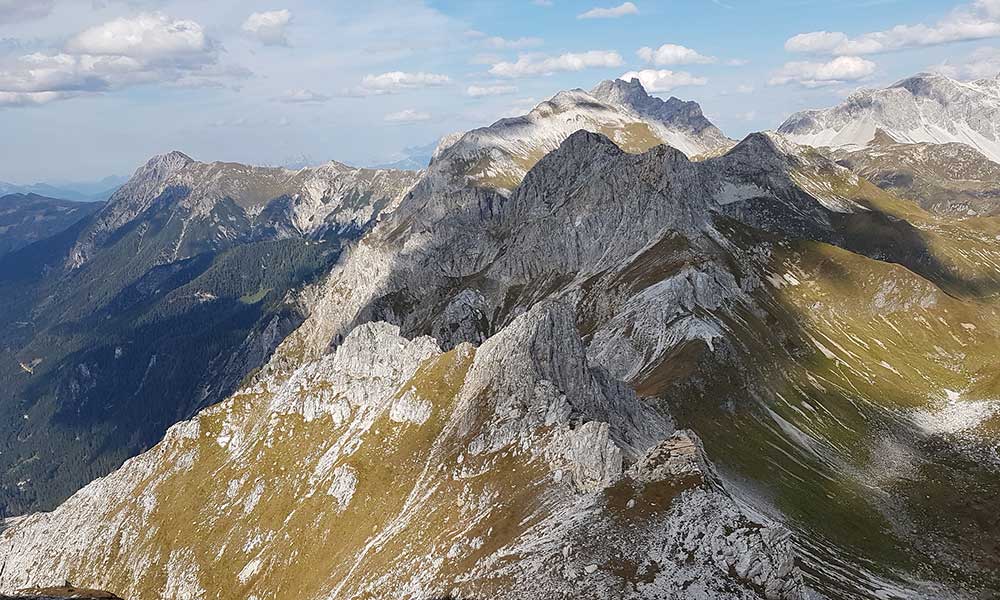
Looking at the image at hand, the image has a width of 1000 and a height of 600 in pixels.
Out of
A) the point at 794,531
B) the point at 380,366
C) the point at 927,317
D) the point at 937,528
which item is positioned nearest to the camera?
the point at 794,531

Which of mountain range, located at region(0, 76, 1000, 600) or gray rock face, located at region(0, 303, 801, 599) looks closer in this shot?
gray rock face, located at region(0, 303, 801, 599)

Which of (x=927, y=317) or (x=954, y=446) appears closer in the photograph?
(x=954, y=446)

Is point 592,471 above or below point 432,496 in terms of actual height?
above

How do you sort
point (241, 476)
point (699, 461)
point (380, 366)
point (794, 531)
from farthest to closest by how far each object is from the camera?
point (380, 366) → point (241, 476) → point (794, 531) → point (699, 461)

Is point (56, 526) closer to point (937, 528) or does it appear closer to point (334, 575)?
point (334, 575)

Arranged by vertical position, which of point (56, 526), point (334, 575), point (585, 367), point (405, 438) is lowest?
point (56, 526)

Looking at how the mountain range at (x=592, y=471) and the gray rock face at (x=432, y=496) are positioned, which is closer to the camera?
the gray rock face at (x=432, y=496)

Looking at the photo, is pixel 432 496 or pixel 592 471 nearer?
pixel 592 471

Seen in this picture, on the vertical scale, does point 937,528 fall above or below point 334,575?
below

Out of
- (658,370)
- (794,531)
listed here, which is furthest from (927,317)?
(794,531)
